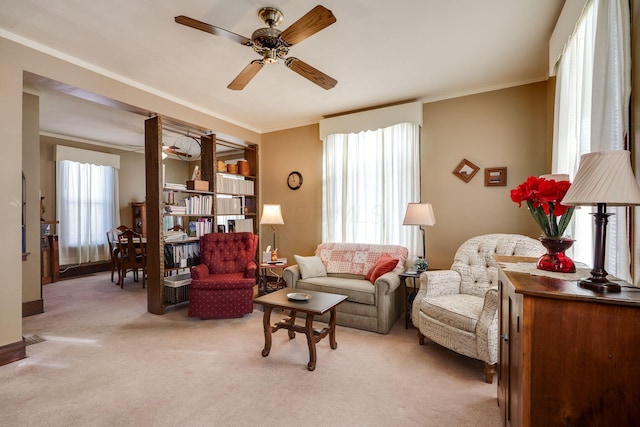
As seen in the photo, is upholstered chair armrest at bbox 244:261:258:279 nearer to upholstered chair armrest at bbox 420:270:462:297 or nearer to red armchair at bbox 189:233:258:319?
red armchair at bbox 189:233:258:319

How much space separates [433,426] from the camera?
1.73m

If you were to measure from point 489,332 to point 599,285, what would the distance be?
1.30 metres

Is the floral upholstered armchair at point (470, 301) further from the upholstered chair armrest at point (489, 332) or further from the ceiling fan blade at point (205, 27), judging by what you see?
the ceiling fan blade at point (205, 27)

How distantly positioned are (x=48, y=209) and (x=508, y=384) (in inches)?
291

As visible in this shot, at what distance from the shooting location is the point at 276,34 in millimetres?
2111

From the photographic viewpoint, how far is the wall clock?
486 centimetres

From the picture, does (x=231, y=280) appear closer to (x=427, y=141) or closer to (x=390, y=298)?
(x=390, y=298)

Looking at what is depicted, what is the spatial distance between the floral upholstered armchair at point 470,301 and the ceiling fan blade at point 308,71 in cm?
197

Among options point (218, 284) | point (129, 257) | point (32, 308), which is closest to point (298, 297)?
point (218, 284)

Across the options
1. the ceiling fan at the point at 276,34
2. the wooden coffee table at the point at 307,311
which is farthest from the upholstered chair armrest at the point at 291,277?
the ceiling fan at the point at 276,34

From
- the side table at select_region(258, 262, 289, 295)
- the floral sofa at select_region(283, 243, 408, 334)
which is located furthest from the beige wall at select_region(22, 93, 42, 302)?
the floral sofa at select_region(283, 243, 408, 334)

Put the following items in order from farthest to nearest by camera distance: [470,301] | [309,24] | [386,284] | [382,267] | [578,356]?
1. [382,267]
2. [386,284]
3. [470,301]
4. [309,24]
5. [578,356]

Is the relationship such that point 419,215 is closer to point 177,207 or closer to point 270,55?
point 270,55

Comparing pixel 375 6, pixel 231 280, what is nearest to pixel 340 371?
pixel 231 280
